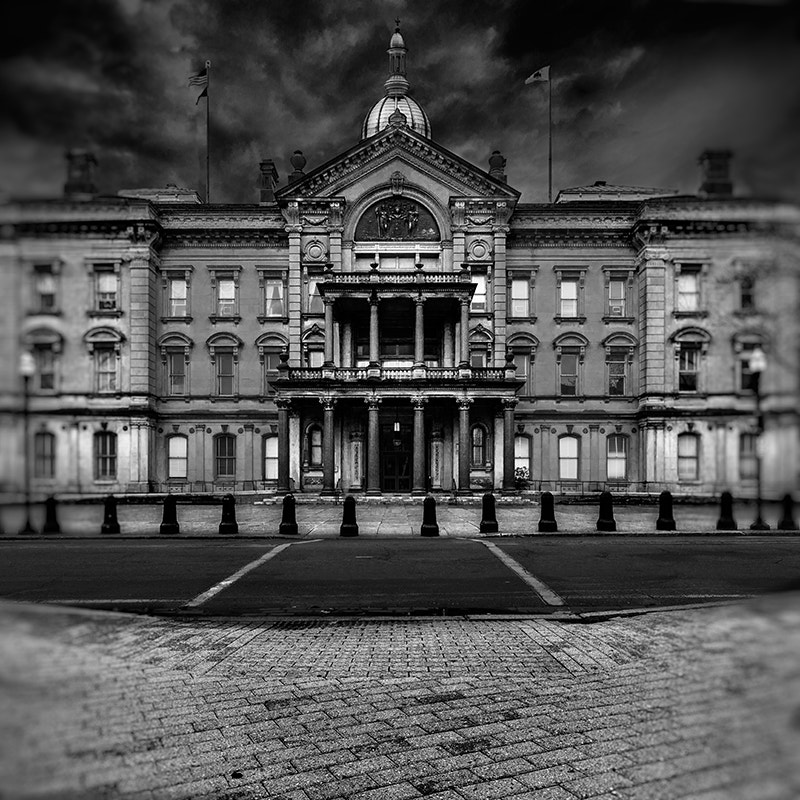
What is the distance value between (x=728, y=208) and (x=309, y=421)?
110ft

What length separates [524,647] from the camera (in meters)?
6.36

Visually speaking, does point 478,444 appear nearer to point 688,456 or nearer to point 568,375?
point 568,375

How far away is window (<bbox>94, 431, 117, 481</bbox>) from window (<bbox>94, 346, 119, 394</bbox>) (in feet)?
0.68

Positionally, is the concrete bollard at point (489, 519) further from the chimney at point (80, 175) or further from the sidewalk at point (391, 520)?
the chimney at point (80, 175)

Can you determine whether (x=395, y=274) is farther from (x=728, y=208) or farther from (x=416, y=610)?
(x=728, y=208)

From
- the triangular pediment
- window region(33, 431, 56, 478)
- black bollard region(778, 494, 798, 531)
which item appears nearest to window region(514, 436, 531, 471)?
the triangular pediment

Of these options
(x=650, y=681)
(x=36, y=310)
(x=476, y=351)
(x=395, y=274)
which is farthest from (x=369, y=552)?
(x=476, y=351)

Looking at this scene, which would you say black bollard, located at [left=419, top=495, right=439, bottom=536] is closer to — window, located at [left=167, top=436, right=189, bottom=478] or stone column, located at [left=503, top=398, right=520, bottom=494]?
window, located at [left=167, top=436, right=189, bottom=478]

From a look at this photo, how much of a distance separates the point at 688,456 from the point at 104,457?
71.3 inches

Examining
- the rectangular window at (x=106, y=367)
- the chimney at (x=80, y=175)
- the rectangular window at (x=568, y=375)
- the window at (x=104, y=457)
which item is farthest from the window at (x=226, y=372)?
the chimney at (x=80, y=175)

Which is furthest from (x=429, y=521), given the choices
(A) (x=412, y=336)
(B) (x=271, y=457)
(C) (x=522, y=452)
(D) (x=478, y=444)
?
(B) (x=271, y=457)

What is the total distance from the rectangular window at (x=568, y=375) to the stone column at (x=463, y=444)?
7.27 metres

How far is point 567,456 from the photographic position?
116 ft

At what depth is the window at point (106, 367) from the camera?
2539 millimetres
